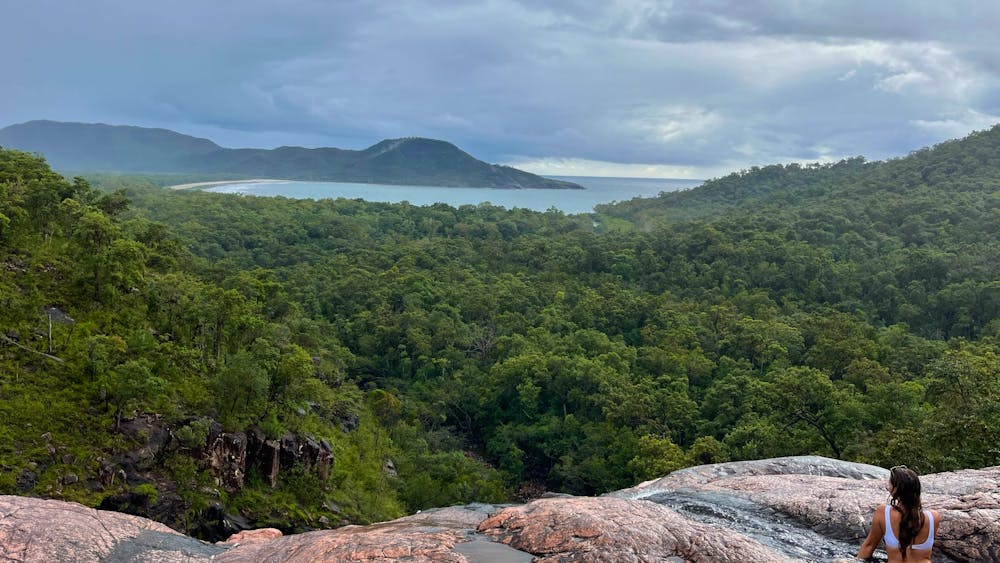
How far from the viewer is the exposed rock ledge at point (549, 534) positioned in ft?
28.0

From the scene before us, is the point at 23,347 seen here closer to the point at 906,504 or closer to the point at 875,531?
the point at 875,531

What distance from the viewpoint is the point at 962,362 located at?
86.3 feet

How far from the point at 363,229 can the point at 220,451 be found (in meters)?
82.7

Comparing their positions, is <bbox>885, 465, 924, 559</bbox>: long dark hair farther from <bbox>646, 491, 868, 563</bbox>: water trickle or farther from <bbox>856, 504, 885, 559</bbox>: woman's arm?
<bbox>646, 491, 868, 563</bbox>: water trickle

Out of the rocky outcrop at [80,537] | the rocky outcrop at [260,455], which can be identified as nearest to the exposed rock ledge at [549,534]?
the rocky outcrop at [80,537]

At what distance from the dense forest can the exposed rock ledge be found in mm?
10772

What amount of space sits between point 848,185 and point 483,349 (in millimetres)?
99414

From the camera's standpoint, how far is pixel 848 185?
126 meters

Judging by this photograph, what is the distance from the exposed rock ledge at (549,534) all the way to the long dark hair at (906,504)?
2.07 m

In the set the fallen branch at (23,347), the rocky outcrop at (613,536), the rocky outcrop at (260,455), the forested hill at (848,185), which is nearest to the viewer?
the rocky outcrop at (613,536)

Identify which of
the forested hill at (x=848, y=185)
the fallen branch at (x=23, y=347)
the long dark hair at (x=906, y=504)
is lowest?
the fallen branch at (x=23, y=347)

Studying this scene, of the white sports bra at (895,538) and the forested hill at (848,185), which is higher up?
the forested hill at (848,185)

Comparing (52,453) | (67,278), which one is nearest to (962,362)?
(52,453)

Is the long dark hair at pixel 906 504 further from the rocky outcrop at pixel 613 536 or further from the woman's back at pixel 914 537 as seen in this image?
the rocky outcrop at pixel 613 536
